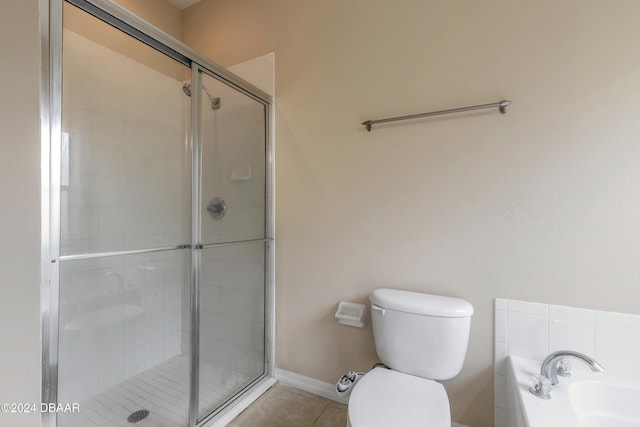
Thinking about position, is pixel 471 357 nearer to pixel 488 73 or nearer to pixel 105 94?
pixel 488 73

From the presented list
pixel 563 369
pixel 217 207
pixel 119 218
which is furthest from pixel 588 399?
pixel 119 218

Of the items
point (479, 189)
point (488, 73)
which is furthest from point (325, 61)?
point (479, 189)

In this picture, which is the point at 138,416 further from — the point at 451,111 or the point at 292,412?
the point at 451,111

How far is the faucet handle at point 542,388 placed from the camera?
3.38 ft

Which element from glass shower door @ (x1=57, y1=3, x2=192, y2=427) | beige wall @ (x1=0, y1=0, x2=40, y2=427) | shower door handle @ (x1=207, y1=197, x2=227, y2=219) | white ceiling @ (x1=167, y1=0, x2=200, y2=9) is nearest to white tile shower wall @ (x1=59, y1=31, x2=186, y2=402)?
glass shower door @ (x1=57, y1=3, x2=192, y2=427)

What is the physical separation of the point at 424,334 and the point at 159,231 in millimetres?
1569

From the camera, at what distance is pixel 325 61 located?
1735 mm

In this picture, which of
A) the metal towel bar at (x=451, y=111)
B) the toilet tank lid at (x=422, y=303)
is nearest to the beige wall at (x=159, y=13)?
the metal towel bar at (x=451, y=111)

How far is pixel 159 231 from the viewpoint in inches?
66.1

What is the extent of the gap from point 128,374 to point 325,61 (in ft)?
7.49

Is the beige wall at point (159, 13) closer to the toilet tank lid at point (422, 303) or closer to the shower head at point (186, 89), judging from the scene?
the shower head at point (186, 89)

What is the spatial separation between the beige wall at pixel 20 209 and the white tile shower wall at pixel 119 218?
1.53 feet

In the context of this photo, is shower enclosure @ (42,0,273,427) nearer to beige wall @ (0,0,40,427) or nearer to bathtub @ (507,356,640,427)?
beige wall @ (0,0,40,427)

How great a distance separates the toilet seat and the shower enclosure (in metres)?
0.93
